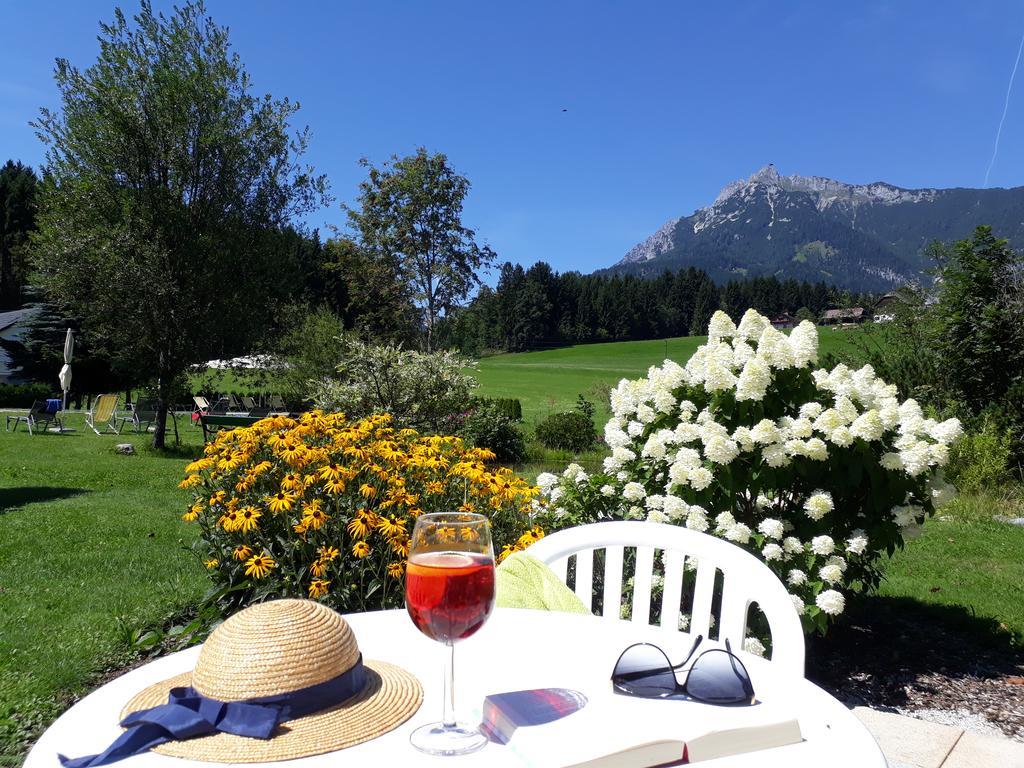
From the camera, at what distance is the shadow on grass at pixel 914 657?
11.7ft

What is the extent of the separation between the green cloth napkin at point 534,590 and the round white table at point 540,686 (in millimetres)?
511

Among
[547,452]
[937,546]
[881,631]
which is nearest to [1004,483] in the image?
[937,546]

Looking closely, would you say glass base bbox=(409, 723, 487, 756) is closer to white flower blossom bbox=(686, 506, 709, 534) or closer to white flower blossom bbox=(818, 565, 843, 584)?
white flower blossom bbox=(686, 506, 709, 534)

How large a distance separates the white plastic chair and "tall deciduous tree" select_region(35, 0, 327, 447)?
1326 centimetres

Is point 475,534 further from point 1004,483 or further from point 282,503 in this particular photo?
point 1004,483

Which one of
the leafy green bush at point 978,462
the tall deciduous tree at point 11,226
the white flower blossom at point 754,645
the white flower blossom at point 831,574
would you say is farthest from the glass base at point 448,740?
the tall deciduous tree at point 11,226

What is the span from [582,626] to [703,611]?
0.88 m

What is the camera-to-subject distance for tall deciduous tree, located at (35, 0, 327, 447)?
525 inches

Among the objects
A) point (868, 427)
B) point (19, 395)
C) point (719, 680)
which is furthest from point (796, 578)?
point (19, 395)

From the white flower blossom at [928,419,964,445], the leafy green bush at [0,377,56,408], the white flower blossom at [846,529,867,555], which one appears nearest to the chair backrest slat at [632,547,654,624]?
the white flower blossom at [846,529,867,555]

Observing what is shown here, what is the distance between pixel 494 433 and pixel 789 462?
10597mm

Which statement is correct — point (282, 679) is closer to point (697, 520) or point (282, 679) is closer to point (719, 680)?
point (719, 680)

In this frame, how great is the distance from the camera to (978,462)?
876 cm

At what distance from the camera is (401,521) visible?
11.4ft
